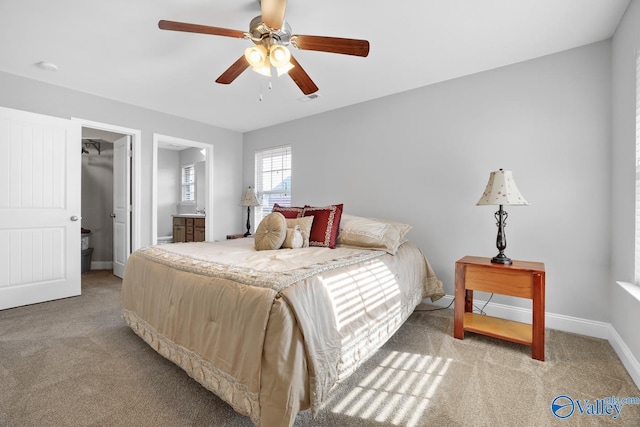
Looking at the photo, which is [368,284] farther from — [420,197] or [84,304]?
[84,304]

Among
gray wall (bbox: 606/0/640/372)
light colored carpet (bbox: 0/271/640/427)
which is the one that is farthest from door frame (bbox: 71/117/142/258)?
gray wall (bbox: 606/0/640/372)

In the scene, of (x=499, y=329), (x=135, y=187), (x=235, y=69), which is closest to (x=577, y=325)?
(x=499, y=329)

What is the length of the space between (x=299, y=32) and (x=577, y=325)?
11.1 ft

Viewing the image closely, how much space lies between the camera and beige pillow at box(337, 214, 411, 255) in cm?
258

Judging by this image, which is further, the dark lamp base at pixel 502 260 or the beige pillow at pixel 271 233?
the beige pillow at pixel 271 233

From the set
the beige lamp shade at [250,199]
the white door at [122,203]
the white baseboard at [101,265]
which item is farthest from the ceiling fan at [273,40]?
the white baseboard at [101,265]

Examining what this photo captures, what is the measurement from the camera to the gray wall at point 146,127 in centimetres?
320

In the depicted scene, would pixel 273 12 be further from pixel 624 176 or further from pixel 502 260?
pixel 624 176

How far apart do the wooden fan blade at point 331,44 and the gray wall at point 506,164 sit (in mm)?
1684

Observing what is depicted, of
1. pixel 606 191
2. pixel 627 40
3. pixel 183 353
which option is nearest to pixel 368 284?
pixel 183 353

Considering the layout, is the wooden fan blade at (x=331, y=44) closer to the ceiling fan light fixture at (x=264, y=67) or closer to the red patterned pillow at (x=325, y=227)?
the ceiling fan light fixture at (x=264, y=67)

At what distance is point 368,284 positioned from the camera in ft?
6.34

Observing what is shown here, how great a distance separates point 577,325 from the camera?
2.46 meters

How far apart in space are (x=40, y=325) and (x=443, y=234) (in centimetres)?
396
